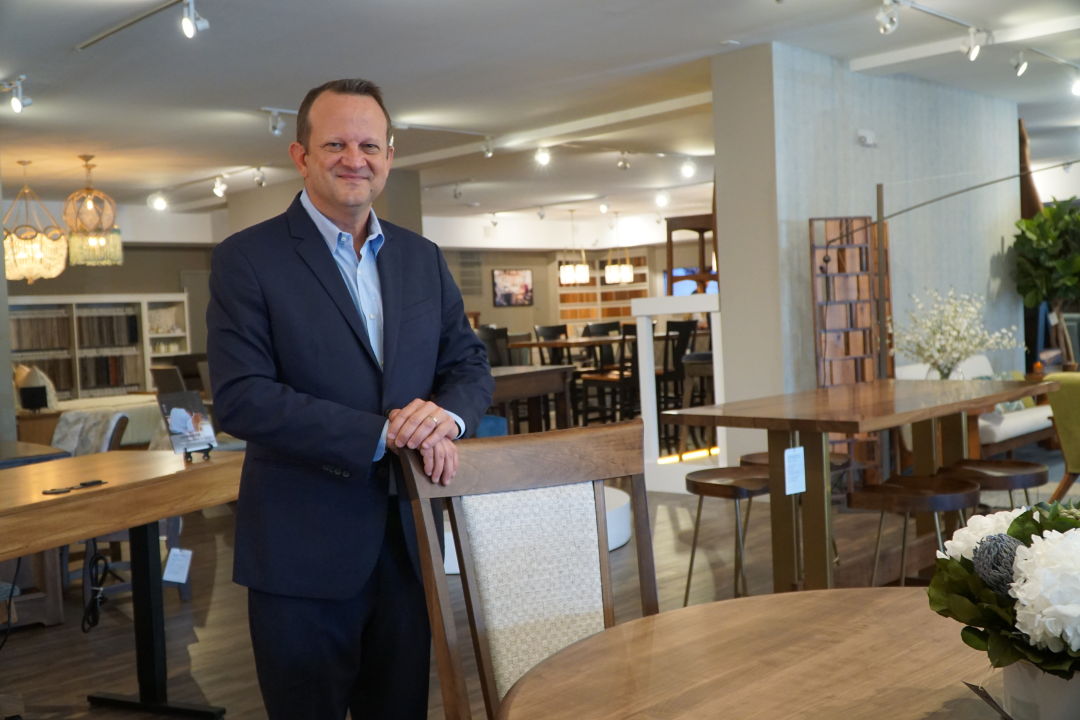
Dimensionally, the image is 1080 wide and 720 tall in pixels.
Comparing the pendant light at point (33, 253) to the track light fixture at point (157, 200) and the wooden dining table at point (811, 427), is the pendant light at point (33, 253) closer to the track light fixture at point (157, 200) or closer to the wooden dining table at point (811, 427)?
the track light fixture at point (157, 200)

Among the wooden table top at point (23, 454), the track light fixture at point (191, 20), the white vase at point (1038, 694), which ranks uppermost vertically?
the track light fixture at point (191, 20)

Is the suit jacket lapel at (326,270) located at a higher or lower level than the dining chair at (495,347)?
higher

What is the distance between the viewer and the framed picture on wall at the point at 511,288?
57.4 feet

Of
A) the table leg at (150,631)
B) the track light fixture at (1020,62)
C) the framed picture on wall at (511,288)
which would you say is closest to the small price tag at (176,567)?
the table leg at (150,631)

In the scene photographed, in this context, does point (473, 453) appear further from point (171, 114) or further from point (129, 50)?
point (171, 114)

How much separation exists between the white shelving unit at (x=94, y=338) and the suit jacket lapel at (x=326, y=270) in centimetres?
1092

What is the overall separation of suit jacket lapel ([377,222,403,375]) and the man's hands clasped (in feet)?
0.52

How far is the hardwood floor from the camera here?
367 centimetres

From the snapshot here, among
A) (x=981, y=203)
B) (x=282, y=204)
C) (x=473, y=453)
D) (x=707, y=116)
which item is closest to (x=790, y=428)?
(x=473, y=453)

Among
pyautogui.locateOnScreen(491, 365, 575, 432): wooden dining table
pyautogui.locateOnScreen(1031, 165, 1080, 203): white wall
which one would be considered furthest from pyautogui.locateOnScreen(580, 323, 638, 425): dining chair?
pyautogui.locateOnScreen(1031, 165, 1080, 203): white wall

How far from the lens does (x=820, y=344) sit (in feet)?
21.8

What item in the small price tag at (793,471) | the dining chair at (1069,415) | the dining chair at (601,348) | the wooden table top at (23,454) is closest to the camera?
the small price tag at (793,471)

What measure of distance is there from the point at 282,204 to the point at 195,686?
8079 mm

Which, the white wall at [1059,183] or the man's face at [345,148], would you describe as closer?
the man's face at [345,148]
